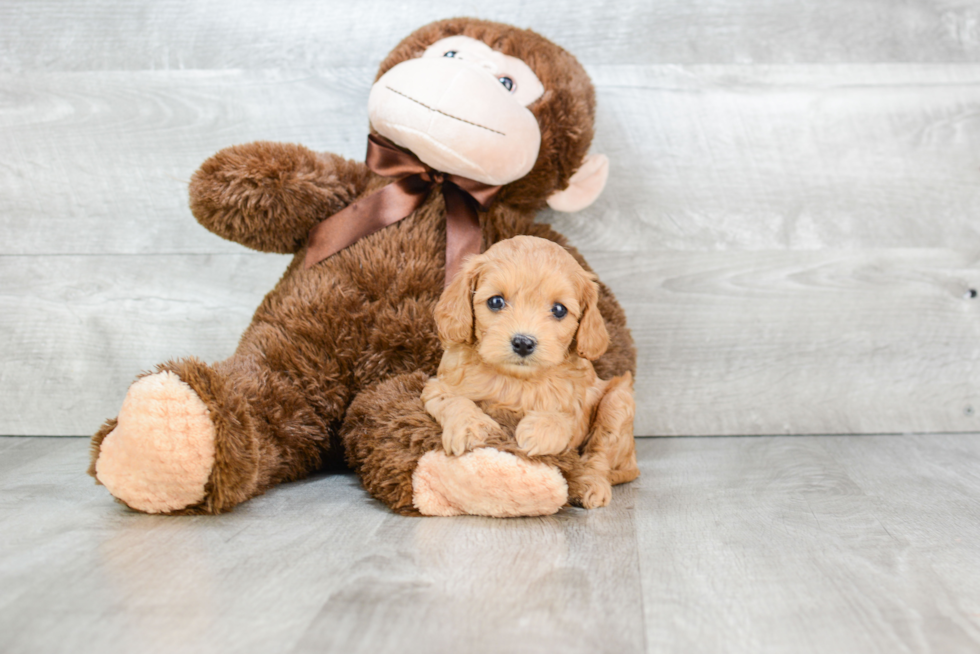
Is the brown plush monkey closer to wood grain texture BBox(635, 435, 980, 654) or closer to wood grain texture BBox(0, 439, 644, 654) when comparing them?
wood grain texture BBox(0, 439, 644, 654)

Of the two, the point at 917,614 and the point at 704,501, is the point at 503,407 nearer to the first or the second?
the point at 704,501

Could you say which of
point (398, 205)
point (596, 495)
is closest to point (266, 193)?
point (398, 205)

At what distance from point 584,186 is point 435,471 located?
619 millimetres

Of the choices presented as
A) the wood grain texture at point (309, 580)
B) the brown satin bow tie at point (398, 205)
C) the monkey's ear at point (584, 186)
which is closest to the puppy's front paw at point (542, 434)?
the wood grain texture at point (309, 580)

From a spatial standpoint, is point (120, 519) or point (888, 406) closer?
point (120, 519)

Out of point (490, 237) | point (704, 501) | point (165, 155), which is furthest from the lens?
point (165, 155)

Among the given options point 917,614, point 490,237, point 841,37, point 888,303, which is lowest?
point 917,614

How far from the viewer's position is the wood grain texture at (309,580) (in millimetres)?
682

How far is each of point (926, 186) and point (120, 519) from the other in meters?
1.56

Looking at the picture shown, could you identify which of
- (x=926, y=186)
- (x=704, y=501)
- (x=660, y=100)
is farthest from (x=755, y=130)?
(x=704, y=501)

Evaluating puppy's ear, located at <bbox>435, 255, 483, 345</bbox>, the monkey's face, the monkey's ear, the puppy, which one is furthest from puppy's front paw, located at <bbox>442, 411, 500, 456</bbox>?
the monkey's ear

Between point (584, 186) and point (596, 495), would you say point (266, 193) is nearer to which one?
point (584, 186)

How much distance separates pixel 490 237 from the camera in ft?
4.12

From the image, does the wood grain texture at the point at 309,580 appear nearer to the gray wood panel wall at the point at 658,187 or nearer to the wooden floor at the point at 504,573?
the wooden floor at the point at 504,573
